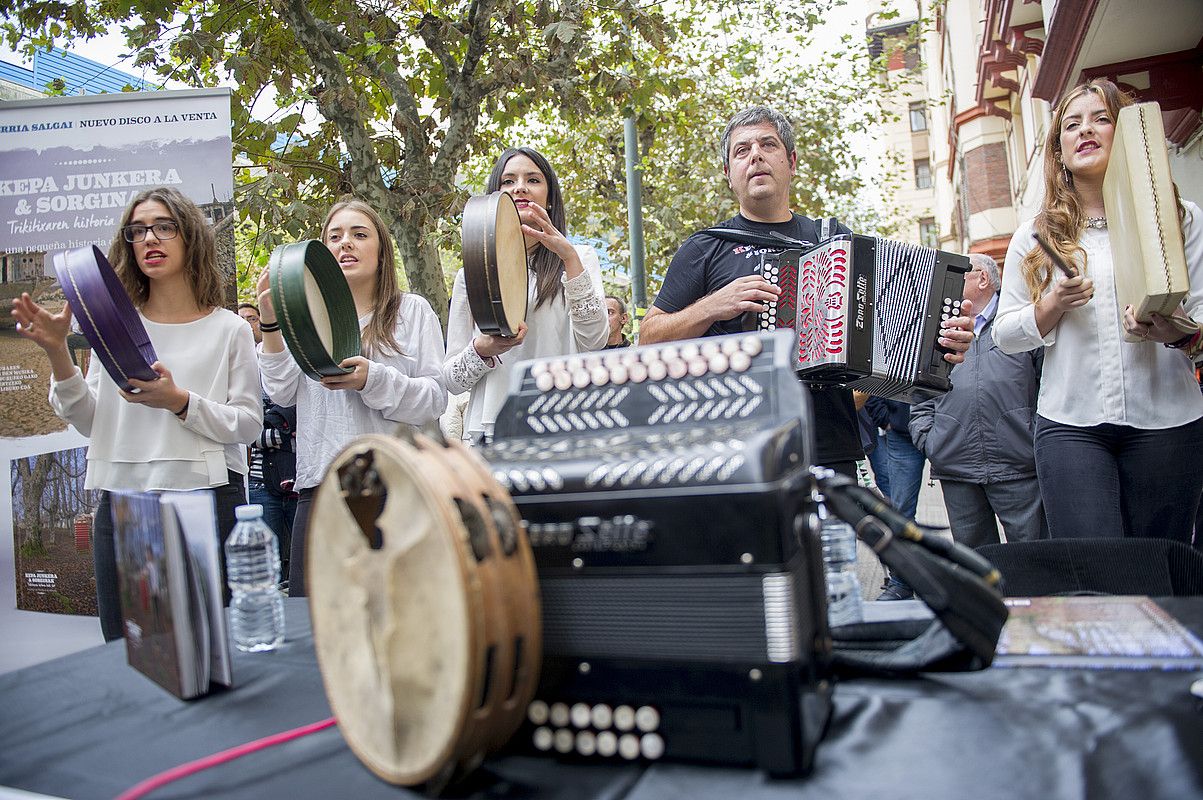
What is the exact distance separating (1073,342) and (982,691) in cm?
197

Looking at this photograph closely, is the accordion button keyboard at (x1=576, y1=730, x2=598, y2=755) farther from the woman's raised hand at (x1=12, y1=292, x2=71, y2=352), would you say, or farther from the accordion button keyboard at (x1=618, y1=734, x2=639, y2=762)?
the woman's raised hand at (x1=12, y1=292, x2=71, y2=352)

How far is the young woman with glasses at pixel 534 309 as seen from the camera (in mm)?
2998

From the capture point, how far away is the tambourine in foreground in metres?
1.05

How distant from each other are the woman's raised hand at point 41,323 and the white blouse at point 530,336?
3.79 feet

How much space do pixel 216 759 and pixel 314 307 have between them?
150 cm

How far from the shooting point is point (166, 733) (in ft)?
4.66

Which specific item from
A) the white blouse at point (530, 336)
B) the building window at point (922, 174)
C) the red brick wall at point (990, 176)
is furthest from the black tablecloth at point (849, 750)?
the building window at point (922, 174)

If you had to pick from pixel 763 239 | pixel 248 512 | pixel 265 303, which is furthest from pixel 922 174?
pixel 248 512

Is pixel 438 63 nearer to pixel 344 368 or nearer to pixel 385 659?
pixel 344 368

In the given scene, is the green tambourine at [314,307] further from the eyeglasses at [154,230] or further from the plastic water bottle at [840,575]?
the plastic water bottle at [840,575]

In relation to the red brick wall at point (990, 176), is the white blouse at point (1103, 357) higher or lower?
lower

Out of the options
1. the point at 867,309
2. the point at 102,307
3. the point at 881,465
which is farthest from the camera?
the point at 881,465

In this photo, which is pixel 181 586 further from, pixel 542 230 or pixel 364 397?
pixel 542 230

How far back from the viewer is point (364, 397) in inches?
112
